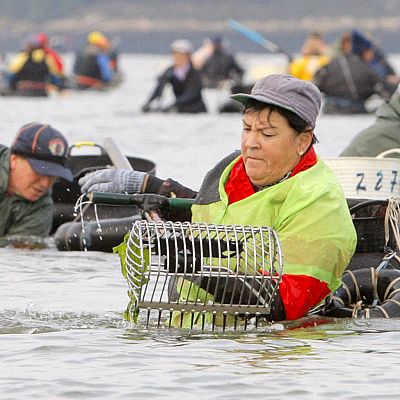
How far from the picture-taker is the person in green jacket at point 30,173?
898cm

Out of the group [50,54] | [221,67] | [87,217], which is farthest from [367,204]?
[221,67]

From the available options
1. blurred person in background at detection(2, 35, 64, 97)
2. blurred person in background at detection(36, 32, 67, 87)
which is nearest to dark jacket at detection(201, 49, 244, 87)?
blurred person in background at detection(36, 32, 67, 87)

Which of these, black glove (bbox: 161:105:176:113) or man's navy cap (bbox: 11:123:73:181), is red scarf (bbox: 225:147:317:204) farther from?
black glove (bbox: 161:105:176:113)

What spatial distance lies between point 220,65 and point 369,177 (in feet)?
79.9

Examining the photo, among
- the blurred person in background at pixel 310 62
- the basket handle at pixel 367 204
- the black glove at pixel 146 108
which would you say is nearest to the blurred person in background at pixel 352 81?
the blurred person in background at pixel 310 62

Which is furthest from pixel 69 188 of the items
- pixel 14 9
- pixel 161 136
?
pixel 14 9

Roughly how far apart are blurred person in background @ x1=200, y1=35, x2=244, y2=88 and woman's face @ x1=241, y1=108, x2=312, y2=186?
25.8 meters

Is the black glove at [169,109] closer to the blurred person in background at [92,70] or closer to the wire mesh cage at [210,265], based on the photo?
the blurred person in background at [92,70]

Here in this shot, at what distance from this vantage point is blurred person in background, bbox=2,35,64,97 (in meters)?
29.4

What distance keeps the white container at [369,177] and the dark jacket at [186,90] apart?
55.0 ft

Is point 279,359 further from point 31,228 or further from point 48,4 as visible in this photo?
point 48,4

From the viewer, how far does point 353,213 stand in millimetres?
7160

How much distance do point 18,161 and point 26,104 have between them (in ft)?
62.6

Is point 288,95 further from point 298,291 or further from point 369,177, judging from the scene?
point 369,177
